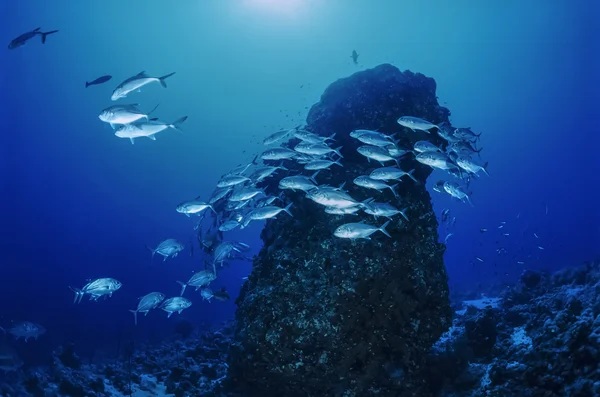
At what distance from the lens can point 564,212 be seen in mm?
107625

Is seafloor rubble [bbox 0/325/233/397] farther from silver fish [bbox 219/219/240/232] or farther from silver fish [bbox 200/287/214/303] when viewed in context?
silver fish [bbox 219/219/240/232]

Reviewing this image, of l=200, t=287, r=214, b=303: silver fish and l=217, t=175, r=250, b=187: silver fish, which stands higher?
l=217, t=175, r=250, b=187: silver fish

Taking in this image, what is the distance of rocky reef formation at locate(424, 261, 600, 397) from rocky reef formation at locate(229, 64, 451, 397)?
55 cm

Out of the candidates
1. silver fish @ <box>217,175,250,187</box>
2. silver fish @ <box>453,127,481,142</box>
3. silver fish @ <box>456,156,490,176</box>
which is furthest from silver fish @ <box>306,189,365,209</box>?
silver fish @ <box>453,127,481,142</box>

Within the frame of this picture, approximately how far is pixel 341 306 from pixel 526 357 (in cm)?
324

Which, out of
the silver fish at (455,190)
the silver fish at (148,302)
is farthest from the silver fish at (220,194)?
the silver fish at (455,190)

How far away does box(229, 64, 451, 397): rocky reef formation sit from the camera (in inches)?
269

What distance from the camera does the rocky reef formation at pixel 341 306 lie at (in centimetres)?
684

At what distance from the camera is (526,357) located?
19.9ft

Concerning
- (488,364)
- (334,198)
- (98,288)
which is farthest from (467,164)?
(98,288)

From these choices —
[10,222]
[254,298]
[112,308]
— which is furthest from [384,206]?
[10,222]

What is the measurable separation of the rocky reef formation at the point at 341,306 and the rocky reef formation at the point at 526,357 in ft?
1.81

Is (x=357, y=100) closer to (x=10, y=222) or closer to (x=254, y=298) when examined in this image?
(x=254, y=298)

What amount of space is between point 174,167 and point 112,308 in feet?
128
